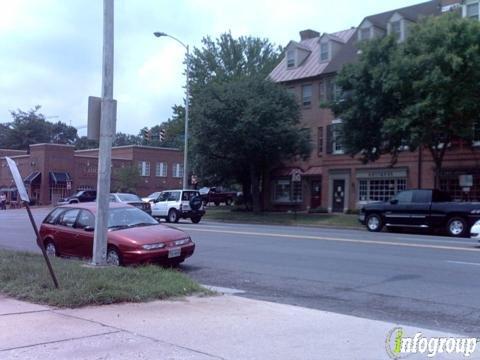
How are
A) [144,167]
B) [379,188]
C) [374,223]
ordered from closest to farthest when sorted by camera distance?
[374,223], [379,188], [144,167]

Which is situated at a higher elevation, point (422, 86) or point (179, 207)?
point (422, 86)

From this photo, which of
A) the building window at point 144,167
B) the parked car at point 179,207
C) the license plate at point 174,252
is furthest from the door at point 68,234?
the building window at point 144,167

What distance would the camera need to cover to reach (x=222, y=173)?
144 ft

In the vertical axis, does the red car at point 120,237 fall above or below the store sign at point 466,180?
below

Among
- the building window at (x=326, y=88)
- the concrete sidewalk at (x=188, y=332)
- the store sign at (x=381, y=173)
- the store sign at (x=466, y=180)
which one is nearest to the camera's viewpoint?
the concrete sidewalk at (x=188, y=332)

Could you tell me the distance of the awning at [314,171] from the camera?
138 ft

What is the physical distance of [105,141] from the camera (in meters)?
11.6

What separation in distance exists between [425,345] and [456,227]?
62.2 ft

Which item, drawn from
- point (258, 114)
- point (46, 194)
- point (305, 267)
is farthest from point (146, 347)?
point (46, 194)

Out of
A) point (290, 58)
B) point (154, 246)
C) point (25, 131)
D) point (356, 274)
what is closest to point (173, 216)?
point (290, 58)

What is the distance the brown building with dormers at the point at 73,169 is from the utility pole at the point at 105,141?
165 feet

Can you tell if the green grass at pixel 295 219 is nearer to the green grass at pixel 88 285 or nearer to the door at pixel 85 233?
the door at pixel 85 233

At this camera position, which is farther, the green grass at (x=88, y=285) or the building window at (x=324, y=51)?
the building window at (x=324, y=51)

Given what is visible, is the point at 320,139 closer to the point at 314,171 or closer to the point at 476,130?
the point at 314,171
